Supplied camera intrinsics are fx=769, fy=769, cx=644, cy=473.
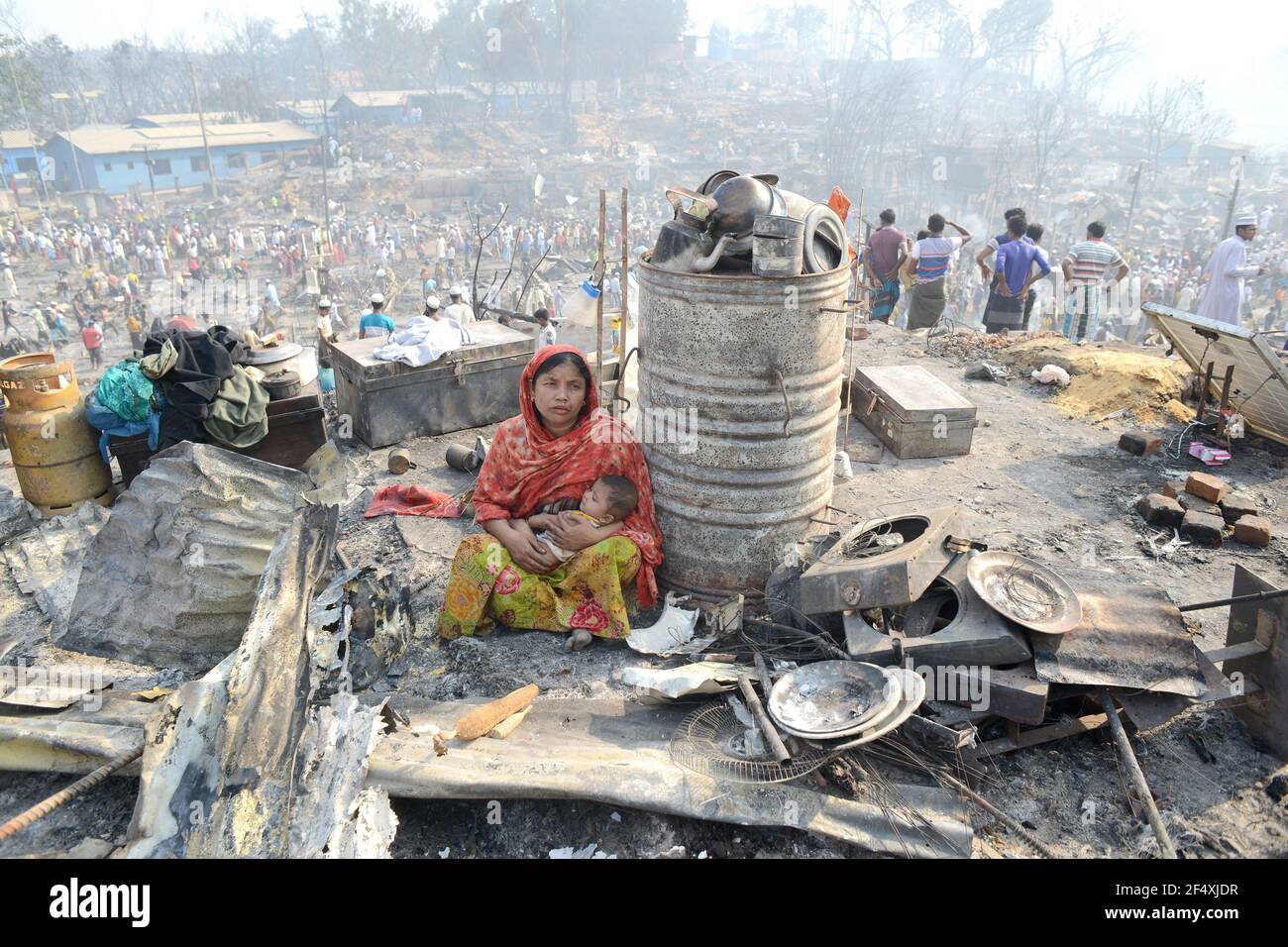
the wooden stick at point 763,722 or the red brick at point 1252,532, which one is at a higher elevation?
the wooden stick at point 763,722

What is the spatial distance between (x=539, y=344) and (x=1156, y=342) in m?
7.76

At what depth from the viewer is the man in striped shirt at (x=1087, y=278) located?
8.73m

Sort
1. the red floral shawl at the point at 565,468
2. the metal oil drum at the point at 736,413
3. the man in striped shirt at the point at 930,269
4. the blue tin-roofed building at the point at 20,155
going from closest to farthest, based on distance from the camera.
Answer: the metal oil drum at the point at 736,413, the red floral shawl at the point at 565,468, the man in striped shirt at the point at 930,269, the blue tin-roofed building at the point at 20,155

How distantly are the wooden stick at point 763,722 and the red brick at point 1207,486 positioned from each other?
3.86 m

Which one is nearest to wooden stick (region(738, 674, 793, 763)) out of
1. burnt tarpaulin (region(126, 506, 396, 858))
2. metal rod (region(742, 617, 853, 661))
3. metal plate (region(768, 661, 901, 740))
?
metal plate (region(768, 661, 901, 740))

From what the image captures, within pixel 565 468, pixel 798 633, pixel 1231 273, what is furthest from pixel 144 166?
pixel 798 633

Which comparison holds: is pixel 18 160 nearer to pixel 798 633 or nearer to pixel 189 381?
pixel 189 381

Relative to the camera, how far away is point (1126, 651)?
304cm

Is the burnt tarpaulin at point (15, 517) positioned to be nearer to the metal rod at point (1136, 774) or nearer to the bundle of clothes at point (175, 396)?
the bundle of clothes at point (175, 396)

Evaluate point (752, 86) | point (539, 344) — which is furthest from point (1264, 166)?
point (539, 344)

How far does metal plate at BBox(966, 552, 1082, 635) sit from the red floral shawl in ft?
5.03

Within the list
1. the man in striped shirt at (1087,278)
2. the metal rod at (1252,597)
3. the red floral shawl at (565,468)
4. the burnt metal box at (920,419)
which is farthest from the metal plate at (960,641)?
the man in striped shirt at (1087,278)

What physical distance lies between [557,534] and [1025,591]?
2144mm

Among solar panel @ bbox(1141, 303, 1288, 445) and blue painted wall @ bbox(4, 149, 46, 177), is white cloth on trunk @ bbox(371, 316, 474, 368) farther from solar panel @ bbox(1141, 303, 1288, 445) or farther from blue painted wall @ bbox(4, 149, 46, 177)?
blue painted wall @ bbox(4, 149, 46, 177)
